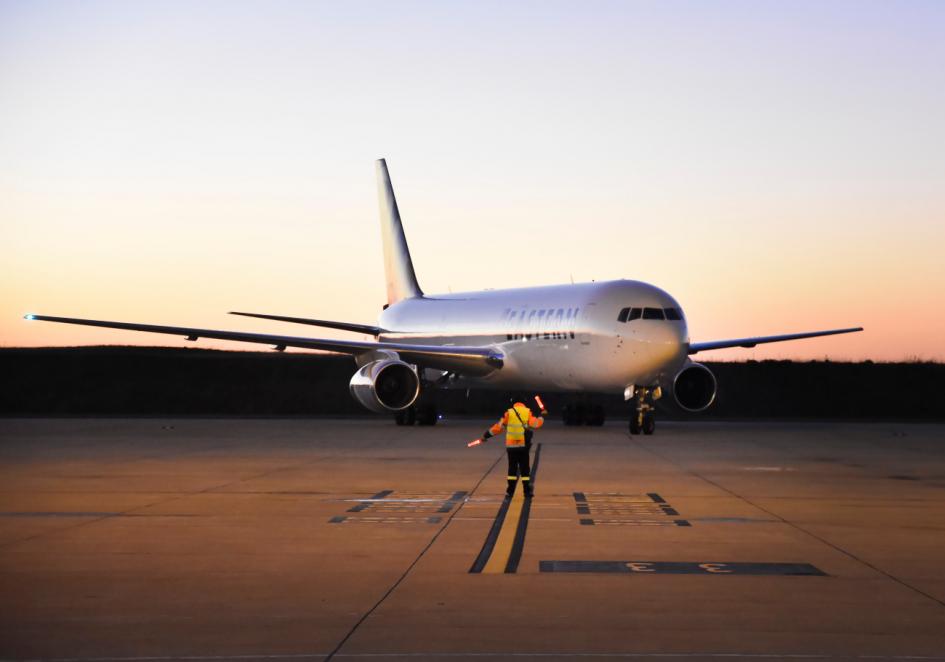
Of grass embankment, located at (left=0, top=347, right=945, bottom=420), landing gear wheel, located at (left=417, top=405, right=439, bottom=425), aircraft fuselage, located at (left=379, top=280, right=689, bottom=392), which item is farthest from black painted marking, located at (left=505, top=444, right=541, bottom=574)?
grass embankment, located at (left=0, top=347, right=945, bottom=420)

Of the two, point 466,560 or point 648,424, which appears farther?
point 648,424

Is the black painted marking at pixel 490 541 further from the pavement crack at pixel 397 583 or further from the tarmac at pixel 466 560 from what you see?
the pavement crack at pixel 397 583

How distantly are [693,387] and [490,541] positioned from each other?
2379 centimetres

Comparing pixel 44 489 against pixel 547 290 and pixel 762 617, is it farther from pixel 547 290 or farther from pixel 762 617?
pixel 547 290

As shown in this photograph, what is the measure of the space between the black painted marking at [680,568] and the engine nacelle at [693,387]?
2456 cm

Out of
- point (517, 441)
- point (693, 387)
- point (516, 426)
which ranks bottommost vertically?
point (517, 441)

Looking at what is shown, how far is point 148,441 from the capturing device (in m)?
31.1

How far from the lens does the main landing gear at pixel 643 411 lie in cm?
3397

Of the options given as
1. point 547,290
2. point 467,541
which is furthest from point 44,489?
point 547,290

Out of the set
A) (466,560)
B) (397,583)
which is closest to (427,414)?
(466,560)

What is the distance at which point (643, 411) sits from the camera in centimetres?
3459

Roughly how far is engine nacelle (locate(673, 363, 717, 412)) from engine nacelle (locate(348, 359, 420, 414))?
724 centimetres

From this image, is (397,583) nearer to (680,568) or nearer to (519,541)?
(680,568)

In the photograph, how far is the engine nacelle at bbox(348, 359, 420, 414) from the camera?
122 ft
